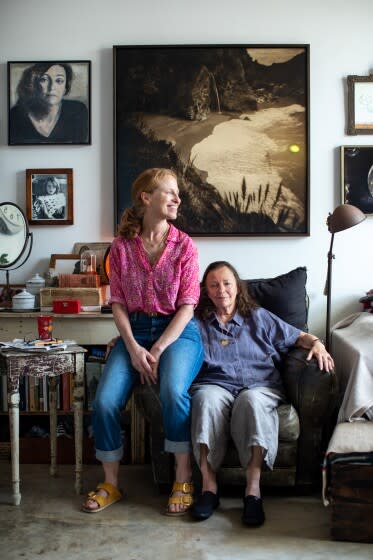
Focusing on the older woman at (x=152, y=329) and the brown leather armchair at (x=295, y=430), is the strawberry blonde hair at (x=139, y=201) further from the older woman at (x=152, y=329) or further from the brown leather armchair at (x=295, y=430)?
the brown leather armchair at (x=295, y=430)

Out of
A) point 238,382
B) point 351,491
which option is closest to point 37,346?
point 238,382

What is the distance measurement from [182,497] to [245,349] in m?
0.66

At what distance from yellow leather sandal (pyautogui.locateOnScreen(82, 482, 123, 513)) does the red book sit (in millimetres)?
748

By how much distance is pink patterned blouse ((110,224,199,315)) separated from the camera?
8.57 feet

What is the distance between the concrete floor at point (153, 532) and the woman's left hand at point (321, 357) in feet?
1.76

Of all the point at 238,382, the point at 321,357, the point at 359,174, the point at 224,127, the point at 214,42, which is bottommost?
the point at 238,382

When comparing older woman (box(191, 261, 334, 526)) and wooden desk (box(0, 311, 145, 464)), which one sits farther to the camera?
wooden desk (box(0, 311, 145, 464))

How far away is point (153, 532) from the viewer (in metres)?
2.21

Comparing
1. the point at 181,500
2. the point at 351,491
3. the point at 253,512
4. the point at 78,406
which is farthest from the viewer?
the point at 78,406

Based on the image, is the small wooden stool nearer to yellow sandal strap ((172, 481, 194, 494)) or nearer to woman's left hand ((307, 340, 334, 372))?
woman's left hand ((307, 340, 334, 372))

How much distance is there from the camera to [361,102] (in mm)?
3383

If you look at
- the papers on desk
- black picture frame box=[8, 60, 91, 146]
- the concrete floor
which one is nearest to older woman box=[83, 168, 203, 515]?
Result: the concrete floor

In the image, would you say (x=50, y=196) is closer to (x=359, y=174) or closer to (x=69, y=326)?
(x=69, y=326)

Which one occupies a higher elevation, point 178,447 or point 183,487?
point 178,447
